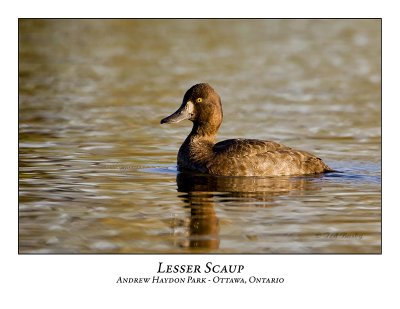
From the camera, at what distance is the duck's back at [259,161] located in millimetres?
11695

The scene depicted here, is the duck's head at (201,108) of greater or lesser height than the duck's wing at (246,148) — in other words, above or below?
above

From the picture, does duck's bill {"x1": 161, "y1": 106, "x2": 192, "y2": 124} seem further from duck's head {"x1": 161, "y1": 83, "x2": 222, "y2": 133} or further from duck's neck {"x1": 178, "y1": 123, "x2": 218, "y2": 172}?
duck's neck {"x1": 178, "y1": 123, "x2": 218, "y2": 172}

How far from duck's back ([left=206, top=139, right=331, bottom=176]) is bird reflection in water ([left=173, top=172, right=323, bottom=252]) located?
0.37 feet

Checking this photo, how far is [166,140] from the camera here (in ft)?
49.5

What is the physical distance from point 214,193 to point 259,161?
125cm

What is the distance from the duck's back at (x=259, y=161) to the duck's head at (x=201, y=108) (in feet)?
3.13

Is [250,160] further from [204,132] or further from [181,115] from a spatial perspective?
[181,115]

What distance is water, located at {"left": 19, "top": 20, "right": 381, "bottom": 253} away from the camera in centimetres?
897

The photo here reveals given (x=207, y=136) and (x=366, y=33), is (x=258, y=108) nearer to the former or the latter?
(x=207, y=136)

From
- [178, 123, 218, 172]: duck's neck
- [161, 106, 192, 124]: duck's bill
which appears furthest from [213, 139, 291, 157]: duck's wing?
[161, 106, 192, 124]: duck's bill

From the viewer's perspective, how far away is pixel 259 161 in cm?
1170

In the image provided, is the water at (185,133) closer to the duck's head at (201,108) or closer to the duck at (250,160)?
the duck at (250,160)

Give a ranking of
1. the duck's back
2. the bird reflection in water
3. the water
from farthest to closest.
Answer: the duck's back, the water, the bird reflection in water

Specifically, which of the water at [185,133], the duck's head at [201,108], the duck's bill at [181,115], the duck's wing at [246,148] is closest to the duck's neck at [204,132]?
the duck's head at [201,108]
